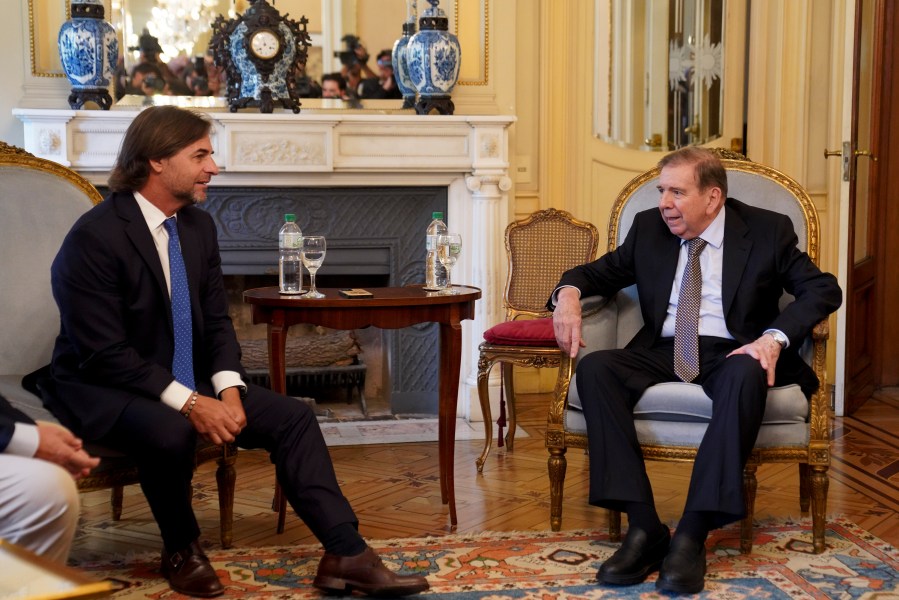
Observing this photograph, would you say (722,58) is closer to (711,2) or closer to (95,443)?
(711,2)

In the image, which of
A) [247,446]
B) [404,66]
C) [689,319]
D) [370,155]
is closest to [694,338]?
[689,319]

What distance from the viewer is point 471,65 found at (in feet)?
16.3

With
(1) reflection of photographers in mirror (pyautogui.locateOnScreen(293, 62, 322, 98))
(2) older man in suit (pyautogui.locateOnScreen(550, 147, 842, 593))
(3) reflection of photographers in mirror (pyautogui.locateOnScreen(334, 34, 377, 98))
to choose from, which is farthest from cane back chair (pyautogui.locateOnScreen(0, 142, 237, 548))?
(3) reflection of photographers in mirror (pyautogui.locateOnScreen(334, 34, 377, 98))

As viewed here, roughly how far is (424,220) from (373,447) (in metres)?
1.10

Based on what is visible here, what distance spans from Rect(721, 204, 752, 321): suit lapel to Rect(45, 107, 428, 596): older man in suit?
1.22 meters

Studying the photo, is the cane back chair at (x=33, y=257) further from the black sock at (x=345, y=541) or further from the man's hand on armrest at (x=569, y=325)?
the man's hand on armrest at (x=569, y=325)

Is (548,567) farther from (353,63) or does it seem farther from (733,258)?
(353,63)

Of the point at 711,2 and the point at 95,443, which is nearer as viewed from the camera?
the point at 95,443

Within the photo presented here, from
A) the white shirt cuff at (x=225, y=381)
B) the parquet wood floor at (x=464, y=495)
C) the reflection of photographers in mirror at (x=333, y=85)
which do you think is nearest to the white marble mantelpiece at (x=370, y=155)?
the reflection of photographers in mirror at (x=333, y=85)

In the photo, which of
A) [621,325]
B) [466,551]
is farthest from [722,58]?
[466,551]

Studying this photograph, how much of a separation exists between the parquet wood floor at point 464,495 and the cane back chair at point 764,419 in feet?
0.88

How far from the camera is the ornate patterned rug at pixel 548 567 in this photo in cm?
274

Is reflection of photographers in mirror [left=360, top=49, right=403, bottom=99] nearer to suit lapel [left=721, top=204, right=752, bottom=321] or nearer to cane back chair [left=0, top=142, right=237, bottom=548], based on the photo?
cane back chair [left=0, top=142, right=237, bottom=548]

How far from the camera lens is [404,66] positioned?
483 centimetres
